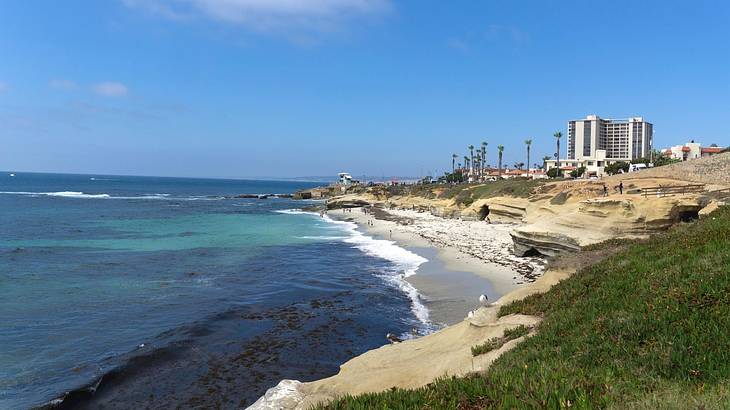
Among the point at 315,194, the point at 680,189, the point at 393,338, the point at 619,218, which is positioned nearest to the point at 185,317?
the point at 393,338

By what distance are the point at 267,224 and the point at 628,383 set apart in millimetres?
57095

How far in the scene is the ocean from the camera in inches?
513

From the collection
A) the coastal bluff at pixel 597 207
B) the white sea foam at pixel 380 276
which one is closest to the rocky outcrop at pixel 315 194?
the coastal bluff at pixel 597 207

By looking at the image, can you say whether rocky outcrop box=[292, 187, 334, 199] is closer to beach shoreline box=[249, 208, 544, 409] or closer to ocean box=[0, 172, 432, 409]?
ocean box=[0, 172, 432, 409]

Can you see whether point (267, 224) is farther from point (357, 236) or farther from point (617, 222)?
point (617, 222)

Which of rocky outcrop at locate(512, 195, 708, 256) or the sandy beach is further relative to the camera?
rocky outcrop at locate(512, 195, 708, 256)

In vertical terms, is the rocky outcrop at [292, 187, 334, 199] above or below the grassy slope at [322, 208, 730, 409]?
below

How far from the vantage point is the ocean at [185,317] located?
13.0 metres

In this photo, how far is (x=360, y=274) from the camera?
28.2 metres

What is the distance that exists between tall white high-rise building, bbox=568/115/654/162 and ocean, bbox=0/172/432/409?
161 meters

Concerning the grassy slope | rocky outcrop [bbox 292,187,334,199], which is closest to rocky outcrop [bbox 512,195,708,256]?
the grassy slope

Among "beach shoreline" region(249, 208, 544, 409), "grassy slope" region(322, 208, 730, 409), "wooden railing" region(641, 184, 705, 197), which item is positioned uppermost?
"wooden railing" region(641, 184, 705, 197)

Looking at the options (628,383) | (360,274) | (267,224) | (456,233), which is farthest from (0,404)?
(267,224)

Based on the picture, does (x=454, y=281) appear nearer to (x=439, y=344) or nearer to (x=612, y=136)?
(x=439, y=344)
